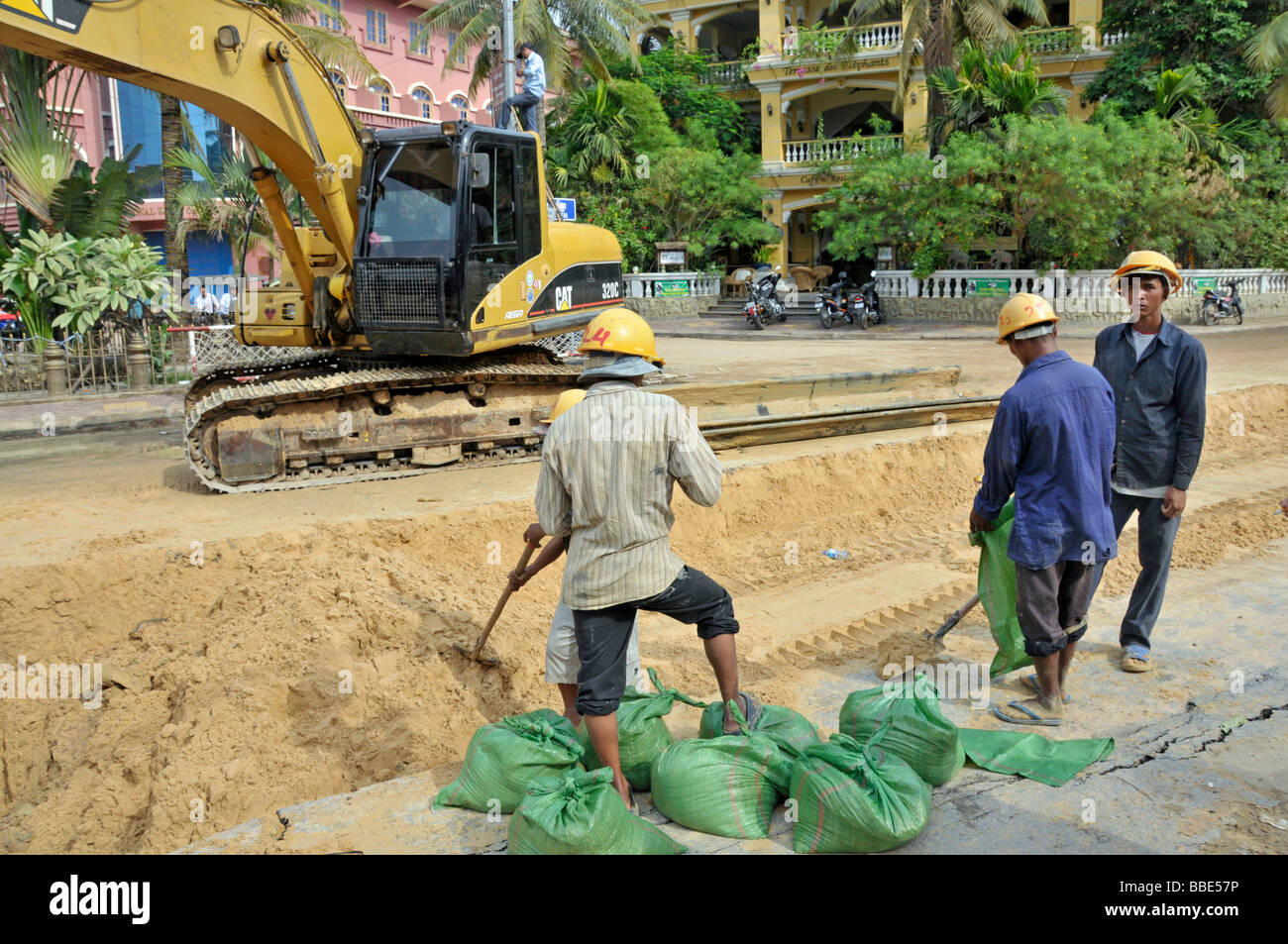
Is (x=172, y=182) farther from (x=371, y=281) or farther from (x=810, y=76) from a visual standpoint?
(x=810, y=76)

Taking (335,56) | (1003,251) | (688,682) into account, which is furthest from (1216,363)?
(335,56)

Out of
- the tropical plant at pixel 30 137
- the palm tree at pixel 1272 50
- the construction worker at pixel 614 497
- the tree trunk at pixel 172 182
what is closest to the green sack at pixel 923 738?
the construction worker at pixel 614 497

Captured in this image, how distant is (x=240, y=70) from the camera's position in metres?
7.99

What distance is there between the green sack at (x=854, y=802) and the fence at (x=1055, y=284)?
19.5 m

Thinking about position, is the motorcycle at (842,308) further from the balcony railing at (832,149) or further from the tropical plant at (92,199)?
the tropical plant at (92,199)

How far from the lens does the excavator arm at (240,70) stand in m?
6.73

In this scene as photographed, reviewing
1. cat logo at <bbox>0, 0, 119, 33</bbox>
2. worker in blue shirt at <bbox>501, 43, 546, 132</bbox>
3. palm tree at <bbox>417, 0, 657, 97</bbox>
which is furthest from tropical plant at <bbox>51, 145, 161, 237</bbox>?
palm tree at <bbox>417, 0, 657, 97</bbox>

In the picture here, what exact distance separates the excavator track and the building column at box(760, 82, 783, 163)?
921 inches

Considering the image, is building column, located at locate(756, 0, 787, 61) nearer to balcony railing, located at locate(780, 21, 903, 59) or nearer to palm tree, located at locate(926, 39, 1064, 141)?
balcony railing, located at locate(780, 21, 903, 59)

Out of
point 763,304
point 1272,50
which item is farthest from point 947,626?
point 1272,50

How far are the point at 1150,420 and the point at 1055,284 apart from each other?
61.0 feet

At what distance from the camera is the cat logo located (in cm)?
634

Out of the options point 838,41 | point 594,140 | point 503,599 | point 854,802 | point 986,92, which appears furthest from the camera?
point 838,41

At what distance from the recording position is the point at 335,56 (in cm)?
2009
